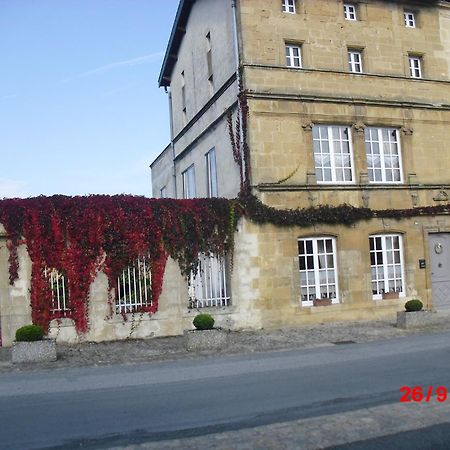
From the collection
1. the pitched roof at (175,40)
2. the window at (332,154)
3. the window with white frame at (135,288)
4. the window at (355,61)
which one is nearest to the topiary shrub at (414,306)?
the window at (332,154)

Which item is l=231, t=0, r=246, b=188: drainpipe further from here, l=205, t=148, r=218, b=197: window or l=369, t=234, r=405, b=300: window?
l=369, t=234, r=405, b=300: window

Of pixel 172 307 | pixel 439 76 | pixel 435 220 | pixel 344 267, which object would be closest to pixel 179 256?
pixel 172 307

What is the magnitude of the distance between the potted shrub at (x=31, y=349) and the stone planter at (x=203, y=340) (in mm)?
2818

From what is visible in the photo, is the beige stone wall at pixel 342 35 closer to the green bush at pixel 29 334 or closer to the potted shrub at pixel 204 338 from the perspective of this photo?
the potted shrub at pixel 204 338

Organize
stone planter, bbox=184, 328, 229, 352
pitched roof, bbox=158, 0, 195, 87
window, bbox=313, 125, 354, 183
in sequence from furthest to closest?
pitched roof, bbox=158, 0, 195, 87 < window, bbox=313, 125, 354, 183 < stone planter, bbox=184, 328, 229, 352

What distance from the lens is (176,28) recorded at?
72.7 feet

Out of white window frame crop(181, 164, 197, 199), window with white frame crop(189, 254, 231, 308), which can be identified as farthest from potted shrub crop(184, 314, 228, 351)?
white window frame crop(181, 164, 197, 199)

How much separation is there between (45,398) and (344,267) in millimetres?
10546

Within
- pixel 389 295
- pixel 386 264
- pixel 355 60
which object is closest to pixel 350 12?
pixel 355 60

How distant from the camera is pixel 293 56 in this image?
1705cm

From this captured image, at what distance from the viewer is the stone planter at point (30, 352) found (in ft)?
36.1

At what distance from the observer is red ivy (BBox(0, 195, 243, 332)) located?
13.5 metres

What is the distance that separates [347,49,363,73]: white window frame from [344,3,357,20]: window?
3.53 feet

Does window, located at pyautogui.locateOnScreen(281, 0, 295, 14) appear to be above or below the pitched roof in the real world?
below
